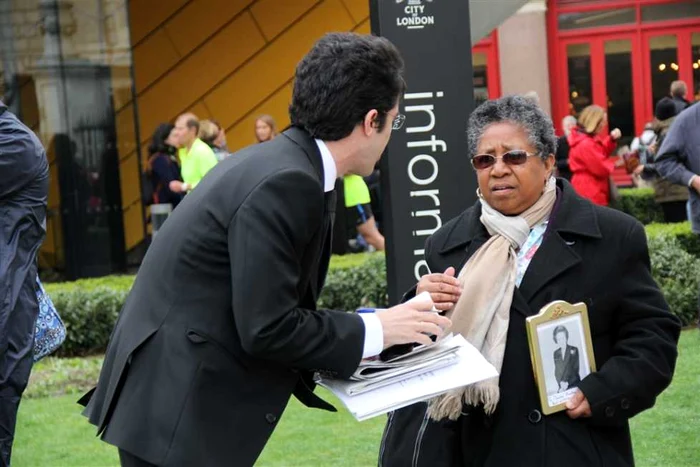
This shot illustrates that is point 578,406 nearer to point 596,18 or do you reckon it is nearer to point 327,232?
point 327,232

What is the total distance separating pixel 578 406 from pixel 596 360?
0.60 ft

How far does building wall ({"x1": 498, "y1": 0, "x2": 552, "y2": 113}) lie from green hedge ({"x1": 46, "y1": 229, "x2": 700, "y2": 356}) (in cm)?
1198

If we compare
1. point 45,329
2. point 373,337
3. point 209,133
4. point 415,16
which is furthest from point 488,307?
point 209,133

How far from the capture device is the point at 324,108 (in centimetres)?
320

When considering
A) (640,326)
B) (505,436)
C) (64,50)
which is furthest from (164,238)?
(64,50)

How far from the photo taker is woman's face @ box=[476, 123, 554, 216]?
3789 millimetres

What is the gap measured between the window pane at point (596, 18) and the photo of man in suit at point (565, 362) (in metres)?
21.7

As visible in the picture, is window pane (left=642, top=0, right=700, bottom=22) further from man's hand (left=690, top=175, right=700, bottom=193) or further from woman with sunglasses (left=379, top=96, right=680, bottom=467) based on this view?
woman with sunglasses (left=379, top=96, right=680, bottom=467)

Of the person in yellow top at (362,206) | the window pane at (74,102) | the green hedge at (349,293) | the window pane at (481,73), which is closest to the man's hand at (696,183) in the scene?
the green hedge at (349,293)

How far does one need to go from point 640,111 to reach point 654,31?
1585 millimetres

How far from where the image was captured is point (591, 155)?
574 inches

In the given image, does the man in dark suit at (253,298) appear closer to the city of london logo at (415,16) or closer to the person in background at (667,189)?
the city of london logo at (415,16)

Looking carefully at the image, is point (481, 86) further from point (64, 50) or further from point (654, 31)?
point (64, 50)

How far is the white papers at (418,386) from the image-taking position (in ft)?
10.8
